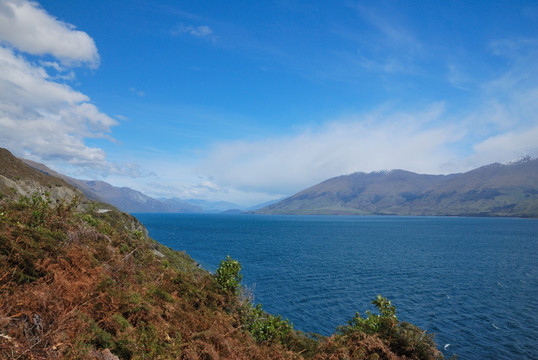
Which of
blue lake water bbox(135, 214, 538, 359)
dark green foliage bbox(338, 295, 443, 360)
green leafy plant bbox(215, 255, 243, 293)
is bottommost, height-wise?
blue lake water bbox(135, 214, 538, 359)

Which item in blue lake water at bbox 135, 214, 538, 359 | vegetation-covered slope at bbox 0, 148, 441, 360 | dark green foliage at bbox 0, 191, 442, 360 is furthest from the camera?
blue lake water at bbox 135, 214, 538, 359

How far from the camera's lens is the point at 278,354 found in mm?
12734

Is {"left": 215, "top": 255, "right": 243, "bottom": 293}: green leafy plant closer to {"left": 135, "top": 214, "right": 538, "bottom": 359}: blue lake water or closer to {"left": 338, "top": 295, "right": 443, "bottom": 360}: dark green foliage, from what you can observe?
{"left": 338, "top": 295, "right": 443, "bottom": 360}: dark green foliage

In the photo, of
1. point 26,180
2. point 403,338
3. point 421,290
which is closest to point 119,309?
point 403,338

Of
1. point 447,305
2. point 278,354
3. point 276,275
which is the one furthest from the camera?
point 276,275

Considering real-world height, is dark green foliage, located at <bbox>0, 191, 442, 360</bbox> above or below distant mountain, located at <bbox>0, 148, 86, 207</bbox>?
below

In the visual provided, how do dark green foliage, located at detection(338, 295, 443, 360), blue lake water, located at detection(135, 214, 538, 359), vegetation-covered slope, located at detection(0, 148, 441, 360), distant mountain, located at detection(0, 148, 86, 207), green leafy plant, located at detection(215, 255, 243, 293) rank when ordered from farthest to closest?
distant mountain, located at detection(0, 148, 86, 207)
blue lake water, located at detection(135, 214, 538, 359)
green leafy plant, located at detection(215, 255, 243, 293)
dark green foliage, located at detection(338, 295, 443, 360)
vegetation-covered slope, located at detection(0, 148, 441, 360)

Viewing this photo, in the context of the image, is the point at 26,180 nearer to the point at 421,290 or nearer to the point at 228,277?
the point at 228,277

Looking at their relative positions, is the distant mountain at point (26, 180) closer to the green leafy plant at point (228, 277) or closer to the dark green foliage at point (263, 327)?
the green leafy plant at point (228, 277)

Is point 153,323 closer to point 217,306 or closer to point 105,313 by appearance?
point 105,313

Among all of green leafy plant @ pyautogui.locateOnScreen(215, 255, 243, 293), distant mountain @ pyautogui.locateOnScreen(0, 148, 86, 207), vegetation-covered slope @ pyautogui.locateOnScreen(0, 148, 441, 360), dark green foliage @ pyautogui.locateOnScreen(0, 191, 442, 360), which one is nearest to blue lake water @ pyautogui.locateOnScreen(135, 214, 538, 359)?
green leafy plant @ pyautogui.locateOnScreen(215, 255, 243, 293)

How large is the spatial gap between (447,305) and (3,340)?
5198 centimetres

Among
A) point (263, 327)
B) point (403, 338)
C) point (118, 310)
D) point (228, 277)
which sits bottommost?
point (263, 327)

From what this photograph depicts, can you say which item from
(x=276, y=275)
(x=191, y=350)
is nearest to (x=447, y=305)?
(x=276, y=275)
